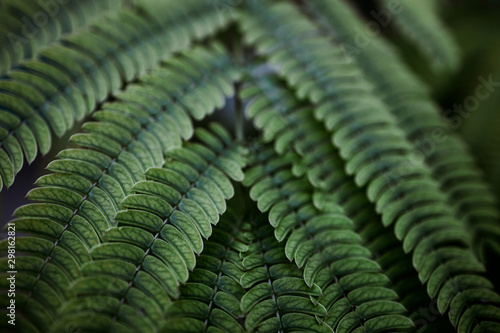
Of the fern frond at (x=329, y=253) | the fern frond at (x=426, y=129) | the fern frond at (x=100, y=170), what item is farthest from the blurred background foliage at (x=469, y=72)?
the fern frond at (x=329, y=253)

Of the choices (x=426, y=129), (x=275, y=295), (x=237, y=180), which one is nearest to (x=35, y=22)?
(x=237, y=180)

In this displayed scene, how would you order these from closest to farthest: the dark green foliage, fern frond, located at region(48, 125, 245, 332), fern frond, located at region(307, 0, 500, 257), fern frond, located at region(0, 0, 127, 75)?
fern frond, located at region(48, 125, 245, 332) → the dark green foliage → fern frond, located at region(0, 0, 127, 75) → fern frond, located at region(307, 0, 500, 257)

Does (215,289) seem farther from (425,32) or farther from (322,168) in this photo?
(425,32)

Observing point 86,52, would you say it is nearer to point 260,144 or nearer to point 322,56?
point 260,144

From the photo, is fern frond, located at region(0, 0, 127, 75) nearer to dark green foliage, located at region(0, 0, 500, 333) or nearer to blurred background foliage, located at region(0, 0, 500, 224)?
dark green foliage, located at region(0, 0, 500, 333)

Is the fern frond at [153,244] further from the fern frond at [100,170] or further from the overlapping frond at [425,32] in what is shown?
the overlapping frond at [425,32]

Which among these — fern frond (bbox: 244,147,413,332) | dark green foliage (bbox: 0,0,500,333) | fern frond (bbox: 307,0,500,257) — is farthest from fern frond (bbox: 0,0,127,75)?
fern frond (bbox: 307,0,500,257)

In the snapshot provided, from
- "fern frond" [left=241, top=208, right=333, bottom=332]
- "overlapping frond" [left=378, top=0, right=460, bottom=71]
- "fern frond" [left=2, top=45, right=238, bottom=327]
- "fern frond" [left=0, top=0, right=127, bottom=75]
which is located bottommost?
"fern frond" [left=241, top=208, right=333, bottom=332]

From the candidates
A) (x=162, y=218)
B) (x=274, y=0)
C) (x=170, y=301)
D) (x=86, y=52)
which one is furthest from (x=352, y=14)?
(x=170, y=301)
